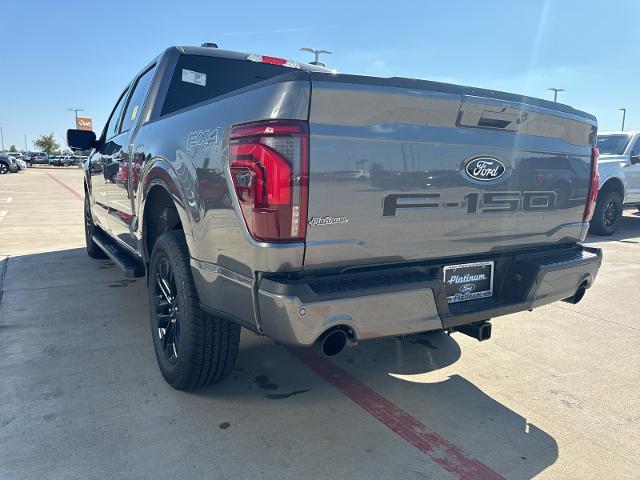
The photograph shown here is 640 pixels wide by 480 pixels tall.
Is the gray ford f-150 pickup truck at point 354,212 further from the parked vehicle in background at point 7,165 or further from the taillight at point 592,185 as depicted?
the parked vehicle in background at point 7,165

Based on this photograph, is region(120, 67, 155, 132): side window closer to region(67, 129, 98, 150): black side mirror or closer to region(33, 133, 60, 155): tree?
region(67, 129, 98, 150): black side mirror

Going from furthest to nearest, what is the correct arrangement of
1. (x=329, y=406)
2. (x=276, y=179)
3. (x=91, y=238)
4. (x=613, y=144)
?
(x=613, y=144) < (x=91, y=238) < (x=329, y=406) < (x=276, y=179)

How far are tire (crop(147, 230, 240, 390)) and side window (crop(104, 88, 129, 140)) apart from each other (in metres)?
2.52

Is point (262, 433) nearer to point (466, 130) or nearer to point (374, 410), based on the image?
point (374, 410)

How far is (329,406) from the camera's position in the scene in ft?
9.11

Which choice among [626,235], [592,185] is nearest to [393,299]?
[592,185]

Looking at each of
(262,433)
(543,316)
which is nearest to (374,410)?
(262,433)

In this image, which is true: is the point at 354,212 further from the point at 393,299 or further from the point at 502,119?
the point at 502,119

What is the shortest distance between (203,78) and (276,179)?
2132 mm

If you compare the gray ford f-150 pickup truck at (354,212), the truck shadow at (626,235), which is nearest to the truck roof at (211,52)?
the gray ford f-150 pickup truck at (354,212)

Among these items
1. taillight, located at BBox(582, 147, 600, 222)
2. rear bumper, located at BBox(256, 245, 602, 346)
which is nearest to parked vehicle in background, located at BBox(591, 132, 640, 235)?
taillight, located at BBox(582, 147, 600, 222)

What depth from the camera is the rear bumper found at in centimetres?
201

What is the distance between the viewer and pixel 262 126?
202 centimetres

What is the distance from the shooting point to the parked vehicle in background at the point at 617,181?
29.5 ft
